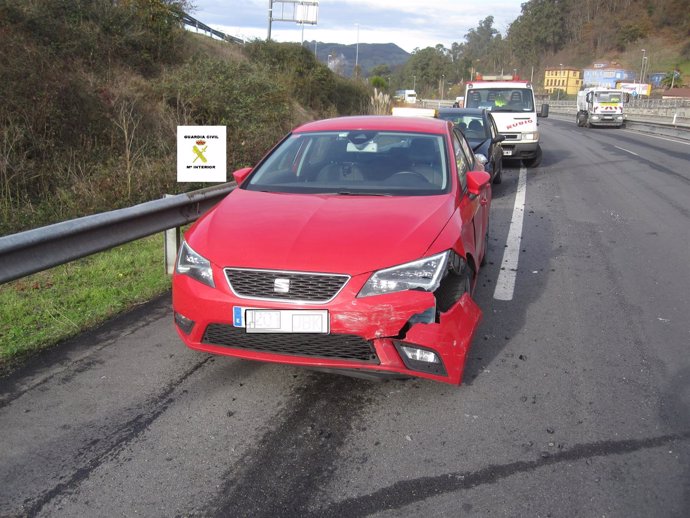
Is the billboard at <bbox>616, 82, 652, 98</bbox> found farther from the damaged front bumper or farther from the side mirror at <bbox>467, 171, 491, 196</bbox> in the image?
the damaged front bumper

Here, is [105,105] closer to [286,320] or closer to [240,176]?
[240,176]

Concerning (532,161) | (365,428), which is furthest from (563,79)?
(365,428)

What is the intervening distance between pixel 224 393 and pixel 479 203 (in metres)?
2.84

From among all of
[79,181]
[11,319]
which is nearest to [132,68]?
[79,181]

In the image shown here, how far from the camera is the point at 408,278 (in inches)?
138

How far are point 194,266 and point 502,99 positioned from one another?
1561cm

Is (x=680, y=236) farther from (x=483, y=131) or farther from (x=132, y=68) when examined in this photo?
(x=132, y=68)

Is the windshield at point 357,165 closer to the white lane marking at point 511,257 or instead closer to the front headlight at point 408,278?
the front headlight at point 408,278

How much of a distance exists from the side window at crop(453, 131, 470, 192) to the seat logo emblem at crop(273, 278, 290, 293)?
191 cm

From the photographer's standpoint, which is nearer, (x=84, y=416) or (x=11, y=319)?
(x=84, y=416)

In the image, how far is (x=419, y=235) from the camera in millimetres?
3754

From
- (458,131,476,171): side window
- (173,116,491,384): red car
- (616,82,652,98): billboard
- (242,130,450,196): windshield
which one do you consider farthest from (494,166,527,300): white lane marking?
(616,82,652,98): billboard

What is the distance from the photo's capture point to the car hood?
3521 mm

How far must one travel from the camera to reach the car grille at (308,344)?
3.43m
